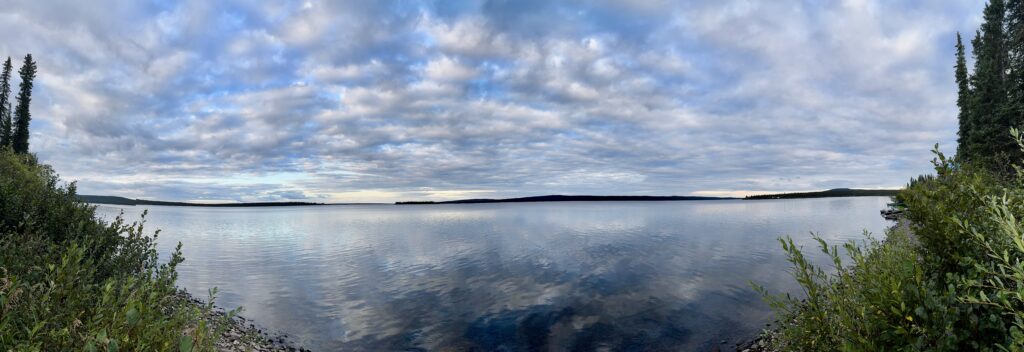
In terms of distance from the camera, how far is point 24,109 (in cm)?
8156

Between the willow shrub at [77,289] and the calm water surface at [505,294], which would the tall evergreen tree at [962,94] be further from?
the willow shrub at [77,289]

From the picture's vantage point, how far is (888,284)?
5434 millimetres

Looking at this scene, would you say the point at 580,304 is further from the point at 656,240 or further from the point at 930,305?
the point at 656,240

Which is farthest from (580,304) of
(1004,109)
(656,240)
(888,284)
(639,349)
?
(1004,109)

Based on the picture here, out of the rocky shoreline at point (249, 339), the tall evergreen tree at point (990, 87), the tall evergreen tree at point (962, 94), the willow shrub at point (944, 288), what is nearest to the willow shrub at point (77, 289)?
the rocky shoreline at point (249, 339)

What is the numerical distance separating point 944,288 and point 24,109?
129 metres

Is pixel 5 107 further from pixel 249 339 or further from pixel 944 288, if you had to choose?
pixel 944 288

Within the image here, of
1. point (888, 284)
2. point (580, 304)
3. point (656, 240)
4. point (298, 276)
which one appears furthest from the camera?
point (656, 240)

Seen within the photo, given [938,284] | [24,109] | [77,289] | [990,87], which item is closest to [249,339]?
[77,289]

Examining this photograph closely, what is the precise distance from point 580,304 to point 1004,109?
65.4 m

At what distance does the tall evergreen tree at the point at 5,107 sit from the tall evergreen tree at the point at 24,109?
4.67 feet

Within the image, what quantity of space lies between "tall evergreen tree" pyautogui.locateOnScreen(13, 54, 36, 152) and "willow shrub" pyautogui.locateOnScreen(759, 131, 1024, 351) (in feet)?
400

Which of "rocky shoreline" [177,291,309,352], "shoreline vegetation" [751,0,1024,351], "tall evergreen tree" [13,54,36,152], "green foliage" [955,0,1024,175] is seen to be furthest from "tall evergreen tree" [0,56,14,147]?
"green foliage" [955,0,1024,175]

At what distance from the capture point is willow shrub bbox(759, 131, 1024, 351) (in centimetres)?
439
